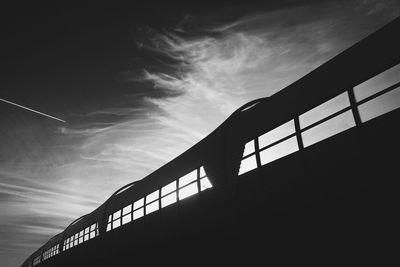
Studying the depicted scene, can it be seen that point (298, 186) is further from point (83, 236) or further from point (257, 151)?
point (83, 236)

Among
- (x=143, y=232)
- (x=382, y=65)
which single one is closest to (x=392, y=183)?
(x=382, y=65)

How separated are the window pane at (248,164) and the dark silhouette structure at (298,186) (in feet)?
0.11

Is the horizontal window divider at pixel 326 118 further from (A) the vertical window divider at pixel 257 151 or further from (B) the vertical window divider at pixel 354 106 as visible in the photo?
(A) the vertical window divider at pixel 257 151

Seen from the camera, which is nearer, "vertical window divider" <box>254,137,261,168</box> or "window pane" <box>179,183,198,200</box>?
"vertical window divider" <box>254,137,261,168</box>

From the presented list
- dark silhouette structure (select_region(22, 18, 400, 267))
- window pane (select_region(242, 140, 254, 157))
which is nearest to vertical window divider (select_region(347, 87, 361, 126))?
dark silhouette structure (select_region(22, 18, 400, 267))

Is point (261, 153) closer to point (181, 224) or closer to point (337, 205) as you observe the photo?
point (337, 205)

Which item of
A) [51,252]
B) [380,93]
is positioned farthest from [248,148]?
[51,252]

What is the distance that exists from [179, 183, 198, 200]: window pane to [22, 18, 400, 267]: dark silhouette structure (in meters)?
0.08

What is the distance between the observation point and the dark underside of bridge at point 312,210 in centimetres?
542

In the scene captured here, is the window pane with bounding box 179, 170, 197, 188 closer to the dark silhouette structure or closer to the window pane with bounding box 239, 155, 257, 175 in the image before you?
the dark silhouette structure

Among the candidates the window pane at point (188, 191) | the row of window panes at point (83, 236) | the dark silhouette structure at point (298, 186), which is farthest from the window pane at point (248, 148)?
the row of window panes at point (83, 236)

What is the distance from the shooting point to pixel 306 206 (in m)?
6.62

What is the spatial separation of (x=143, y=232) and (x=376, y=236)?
37.8 feet

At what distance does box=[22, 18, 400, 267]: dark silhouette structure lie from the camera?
5.56 meters
